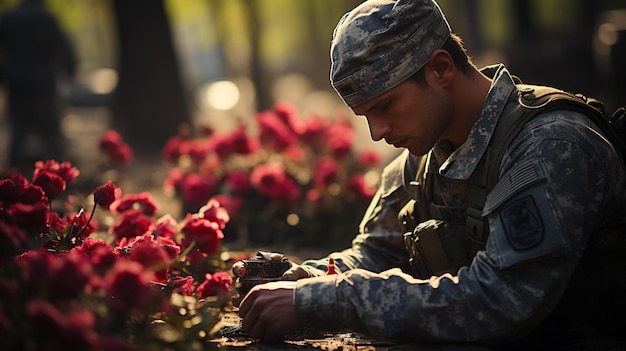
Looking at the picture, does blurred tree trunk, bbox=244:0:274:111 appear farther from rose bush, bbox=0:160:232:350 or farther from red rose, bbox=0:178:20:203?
red rose, bbox=0:178:20:203

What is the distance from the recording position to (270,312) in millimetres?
3176

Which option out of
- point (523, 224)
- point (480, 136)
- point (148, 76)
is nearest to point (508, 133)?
point (480, 136)

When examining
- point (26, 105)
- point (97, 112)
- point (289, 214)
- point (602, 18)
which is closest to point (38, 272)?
point (289, 214)

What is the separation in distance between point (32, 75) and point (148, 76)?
2.23m

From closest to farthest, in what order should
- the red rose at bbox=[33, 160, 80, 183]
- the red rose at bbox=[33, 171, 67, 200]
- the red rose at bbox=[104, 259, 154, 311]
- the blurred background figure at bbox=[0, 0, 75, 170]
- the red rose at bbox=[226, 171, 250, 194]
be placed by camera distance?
the red rose at bbox=[104, 259, 154, 311], the red rose at bbox=[33, 171, 67, 200], the red rose at bbox=[33, 160, 80, 183], the red rose at bbox=[226, 171, 250, 194], the blurred background figure at bbox=[0, 0, 75, 170]

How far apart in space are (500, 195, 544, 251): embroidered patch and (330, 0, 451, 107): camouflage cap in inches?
23.8

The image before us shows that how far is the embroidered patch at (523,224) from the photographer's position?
114 inches

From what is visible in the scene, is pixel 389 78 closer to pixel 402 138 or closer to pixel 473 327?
pixel 402 138

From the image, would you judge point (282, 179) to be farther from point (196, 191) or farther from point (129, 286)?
point (129, 286)

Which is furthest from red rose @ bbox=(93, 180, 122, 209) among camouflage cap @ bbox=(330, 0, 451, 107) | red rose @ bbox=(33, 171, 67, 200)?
camouflage cap @ bbox=(330, 0, 451, 107)

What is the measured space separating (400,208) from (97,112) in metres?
28.6

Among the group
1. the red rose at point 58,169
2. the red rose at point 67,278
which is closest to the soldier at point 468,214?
the red rose at point 67,278

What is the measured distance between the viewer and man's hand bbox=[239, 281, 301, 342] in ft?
10.3

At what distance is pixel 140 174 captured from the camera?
11953mm
